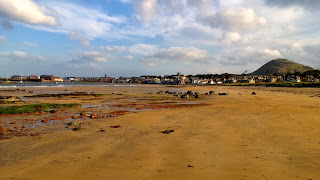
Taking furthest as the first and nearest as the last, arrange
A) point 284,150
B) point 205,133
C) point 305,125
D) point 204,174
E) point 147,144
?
1. point 305,125
2. point 205,133
3. point 147,144
4. point 284,150
5. point 204,174

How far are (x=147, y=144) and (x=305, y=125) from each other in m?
9.34

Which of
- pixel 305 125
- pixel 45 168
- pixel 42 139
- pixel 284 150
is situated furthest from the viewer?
pixel 305 125

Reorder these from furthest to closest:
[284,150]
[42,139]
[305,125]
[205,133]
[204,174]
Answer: [305,125] < [205,133] < [42,139] < [284,150] < [204,174]

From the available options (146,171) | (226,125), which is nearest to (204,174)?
(146,171)

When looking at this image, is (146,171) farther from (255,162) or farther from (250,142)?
(250,142)

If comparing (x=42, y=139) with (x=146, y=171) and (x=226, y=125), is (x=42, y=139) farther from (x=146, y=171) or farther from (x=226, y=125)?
(x=226, y=125)

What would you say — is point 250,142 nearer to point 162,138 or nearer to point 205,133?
point 205,133

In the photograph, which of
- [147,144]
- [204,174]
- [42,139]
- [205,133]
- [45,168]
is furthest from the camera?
[205,133]

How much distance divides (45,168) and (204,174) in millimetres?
4618

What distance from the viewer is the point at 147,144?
9211 mm

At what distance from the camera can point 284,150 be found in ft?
27.1

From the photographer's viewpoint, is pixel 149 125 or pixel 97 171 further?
pixel 149 125

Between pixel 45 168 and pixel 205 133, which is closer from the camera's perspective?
pixel 45 168

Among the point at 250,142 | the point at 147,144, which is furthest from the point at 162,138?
the point at 250,142
